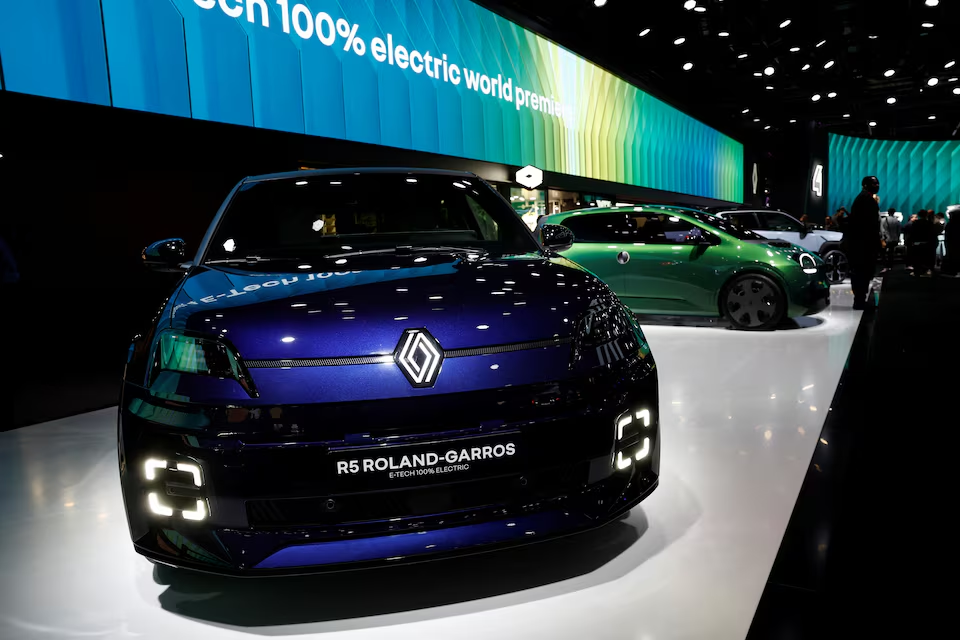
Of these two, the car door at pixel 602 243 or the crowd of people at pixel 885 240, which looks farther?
the crowd of people at pixel 885 240

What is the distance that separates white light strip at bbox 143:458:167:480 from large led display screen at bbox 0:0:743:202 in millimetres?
4254

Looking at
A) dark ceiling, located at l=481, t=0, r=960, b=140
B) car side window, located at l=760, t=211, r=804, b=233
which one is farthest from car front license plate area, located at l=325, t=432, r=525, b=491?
car side window, located at l=760, t=211, r=804, b=233

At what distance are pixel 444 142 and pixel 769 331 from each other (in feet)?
18.2

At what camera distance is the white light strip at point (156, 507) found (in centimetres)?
185

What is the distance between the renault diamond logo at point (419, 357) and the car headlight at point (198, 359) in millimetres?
400

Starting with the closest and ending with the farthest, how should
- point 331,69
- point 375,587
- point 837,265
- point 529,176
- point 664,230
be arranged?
point 375,587 → point 664,230 → point 331,69 → point 529,176 → point 837,265

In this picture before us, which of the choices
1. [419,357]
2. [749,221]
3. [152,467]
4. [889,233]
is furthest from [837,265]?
[152,467]

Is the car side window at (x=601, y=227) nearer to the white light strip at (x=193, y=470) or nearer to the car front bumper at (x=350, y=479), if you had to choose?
the car front bumper at (x=350, y=479)

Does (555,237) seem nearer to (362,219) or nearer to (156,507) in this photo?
(362,219)

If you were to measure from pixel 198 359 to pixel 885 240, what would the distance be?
→ 66.0ft

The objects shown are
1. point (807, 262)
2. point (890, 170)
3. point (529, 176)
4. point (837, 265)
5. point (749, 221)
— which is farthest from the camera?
point (890, 170)

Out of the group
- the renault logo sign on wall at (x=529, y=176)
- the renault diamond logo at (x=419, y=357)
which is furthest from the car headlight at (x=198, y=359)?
the renault logo sign on wall at (x=529, y=176)

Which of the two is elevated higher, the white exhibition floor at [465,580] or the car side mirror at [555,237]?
the car side mirror at [555,237]

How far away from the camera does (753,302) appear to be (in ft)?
24.6
